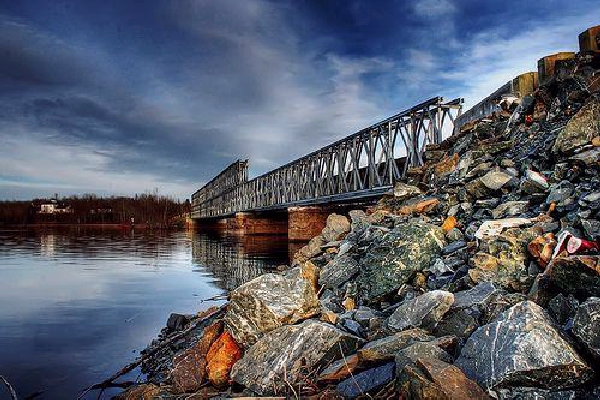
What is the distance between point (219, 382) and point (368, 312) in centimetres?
177

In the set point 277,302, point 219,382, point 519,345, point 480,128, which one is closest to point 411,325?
point 519,345

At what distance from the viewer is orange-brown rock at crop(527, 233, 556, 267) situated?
15.4ft

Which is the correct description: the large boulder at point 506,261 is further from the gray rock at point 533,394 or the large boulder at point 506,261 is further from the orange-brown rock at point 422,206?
the orange-brown rock at point 422,206

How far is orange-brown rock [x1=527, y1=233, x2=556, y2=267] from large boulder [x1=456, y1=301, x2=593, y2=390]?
1523 mm

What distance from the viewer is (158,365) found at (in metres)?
6.36

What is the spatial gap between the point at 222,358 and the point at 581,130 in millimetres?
6094

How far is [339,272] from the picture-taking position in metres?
6.70

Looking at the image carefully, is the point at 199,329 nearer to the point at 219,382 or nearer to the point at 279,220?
the point at 219,382

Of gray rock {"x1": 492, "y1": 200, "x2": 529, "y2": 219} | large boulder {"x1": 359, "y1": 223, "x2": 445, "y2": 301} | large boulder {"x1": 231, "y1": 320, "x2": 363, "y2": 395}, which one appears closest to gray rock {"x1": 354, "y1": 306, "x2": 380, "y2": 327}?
large boulder {"x1": 359, "y1": 223, "x2": 445, "y2": 301}

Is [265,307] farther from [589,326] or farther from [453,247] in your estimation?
[589,326]

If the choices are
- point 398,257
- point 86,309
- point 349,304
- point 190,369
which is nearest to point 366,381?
point 190,369

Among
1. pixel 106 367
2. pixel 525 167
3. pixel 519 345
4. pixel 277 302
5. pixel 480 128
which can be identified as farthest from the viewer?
pixel 480 128

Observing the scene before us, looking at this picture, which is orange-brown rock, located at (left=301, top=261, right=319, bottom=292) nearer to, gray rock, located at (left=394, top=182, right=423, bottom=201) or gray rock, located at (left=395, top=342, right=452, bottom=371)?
gray rock, located at (left=395, top=342, right=452, bottom=371)

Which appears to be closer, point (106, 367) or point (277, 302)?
point (277, 302)
